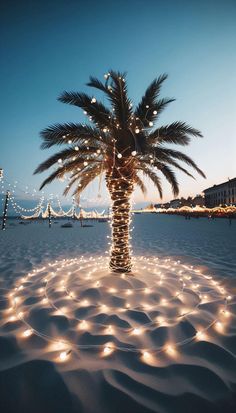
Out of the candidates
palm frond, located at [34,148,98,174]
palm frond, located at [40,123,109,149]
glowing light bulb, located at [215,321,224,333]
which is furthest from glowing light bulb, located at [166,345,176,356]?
palm frond, located at [34,148,98,174]

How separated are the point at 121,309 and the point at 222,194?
7780 centimetres

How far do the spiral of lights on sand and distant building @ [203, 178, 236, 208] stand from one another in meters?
65.6

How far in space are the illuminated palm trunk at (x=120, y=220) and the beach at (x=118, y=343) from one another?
0.48 meters

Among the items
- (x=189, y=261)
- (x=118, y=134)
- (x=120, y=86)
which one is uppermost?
(x=120, y=86)

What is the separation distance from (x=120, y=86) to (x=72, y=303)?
4.93 m

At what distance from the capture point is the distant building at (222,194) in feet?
209

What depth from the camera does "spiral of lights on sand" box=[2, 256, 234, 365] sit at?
9.09ft

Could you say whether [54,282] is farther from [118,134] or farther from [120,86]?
[120,86]

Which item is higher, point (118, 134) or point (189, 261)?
point (118, 134)

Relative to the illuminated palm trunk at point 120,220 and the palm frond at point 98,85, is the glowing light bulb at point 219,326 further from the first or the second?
the palm frond at point 98,85

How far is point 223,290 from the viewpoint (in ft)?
14.7

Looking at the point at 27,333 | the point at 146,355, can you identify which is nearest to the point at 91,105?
the point at 27,333

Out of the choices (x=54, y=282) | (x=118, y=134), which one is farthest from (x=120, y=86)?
(x=54, y=282)

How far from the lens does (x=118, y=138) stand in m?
5.05
